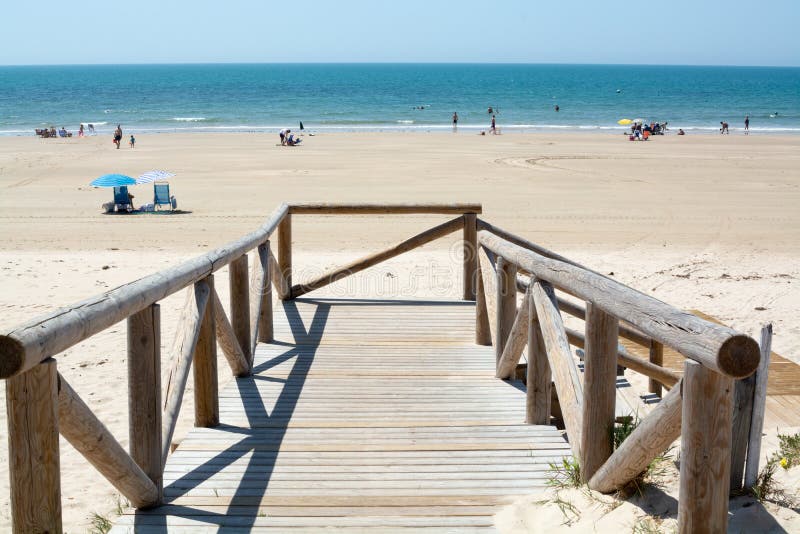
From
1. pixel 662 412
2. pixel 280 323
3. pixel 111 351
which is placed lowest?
pixel 111 351

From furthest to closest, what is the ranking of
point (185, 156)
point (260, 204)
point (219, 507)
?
point (185, 156) → point (260, 204) → point (219, 507)

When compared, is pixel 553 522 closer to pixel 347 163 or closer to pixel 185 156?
pixel 347 163

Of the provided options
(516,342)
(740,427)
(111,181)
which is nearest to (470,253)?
(516,342)

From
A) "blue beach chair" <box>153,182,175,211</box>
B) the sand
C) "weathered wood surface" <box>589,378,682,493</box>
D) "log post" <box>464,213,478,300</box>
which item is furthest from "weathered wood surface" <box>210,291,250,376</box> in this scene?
"blue beach chair" <box>153,182,175,211</box>

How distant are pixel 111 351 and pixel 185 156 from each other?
82.6 feet

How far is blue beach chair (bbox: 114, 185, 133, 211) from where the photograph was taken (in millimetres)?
18922

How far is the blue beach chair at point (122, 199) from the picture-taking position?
18922mm

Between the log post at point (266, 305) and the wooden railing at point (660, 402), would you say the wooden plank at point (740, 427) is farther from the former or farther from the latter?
the log post at point (266, 305)

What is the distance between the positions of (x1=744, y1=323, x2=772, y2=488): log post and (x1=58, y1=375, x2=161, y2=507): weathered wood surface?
7.92ft

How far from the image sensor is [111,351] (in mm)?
8219

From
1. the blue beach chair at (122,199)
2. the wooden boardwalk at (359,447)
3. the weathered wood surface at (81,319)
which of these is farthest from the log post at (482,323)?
the blue beach chair at (122,199)

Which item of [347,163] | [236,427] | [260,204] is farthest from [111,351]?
[347,163]

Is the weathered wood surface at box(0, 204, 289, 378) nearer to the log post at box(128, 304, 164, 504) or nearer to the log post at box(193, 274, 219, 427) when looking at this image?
the log post at box(128, 304, 164, 504)

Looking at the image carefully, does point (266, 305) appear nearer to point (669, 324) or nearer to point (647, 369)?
point (647, 369)
